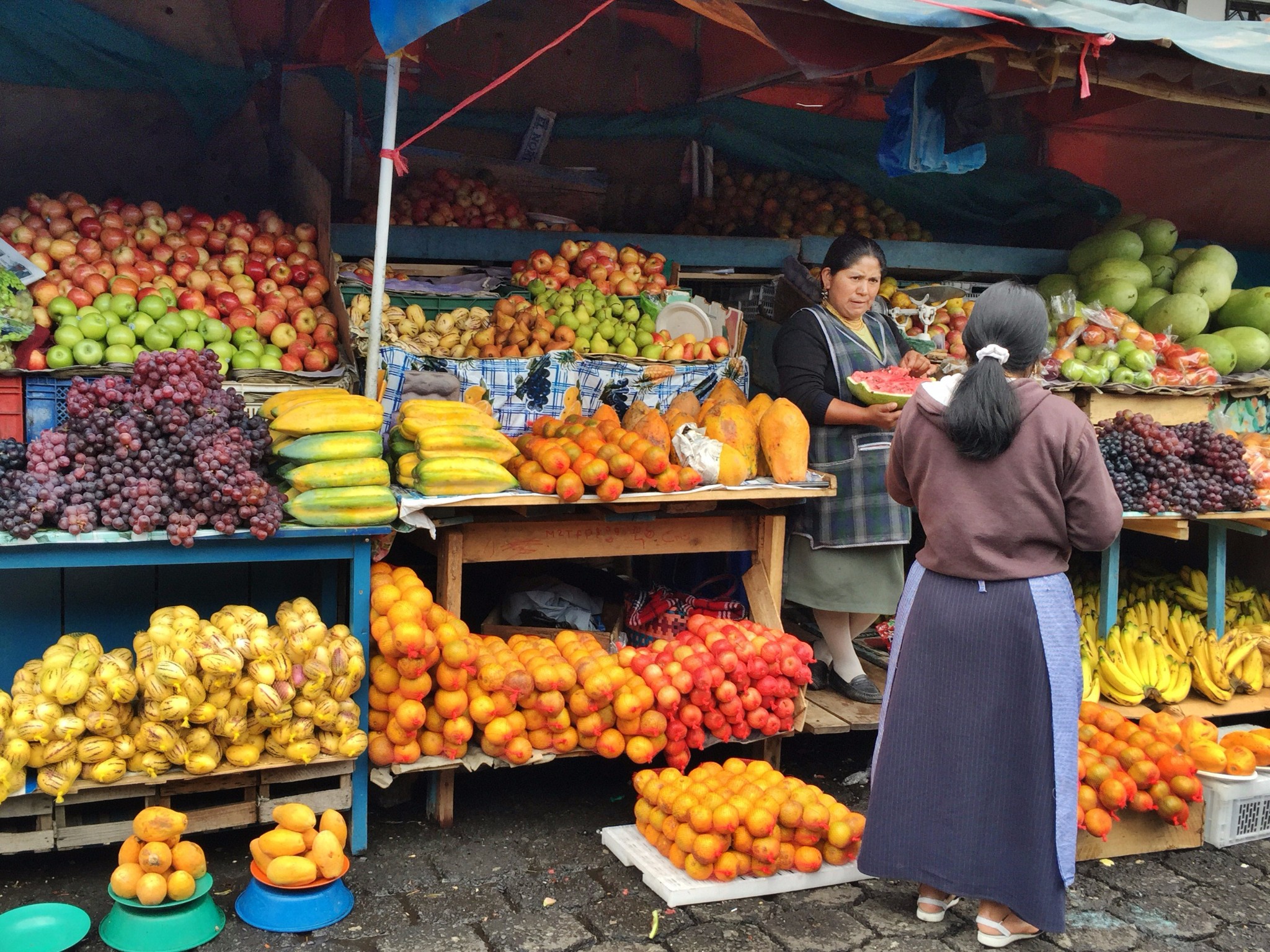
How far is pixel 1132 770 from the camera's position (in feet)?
13.4

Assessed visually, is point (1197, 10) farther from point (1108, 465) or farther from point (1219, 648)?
point (1219, 648)

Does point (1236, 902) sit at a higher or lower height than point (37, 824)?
lower

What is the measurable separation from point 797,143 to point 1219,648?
3849mm

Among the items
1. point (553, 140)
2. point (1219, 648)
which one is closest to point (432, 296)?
point (553, 140)

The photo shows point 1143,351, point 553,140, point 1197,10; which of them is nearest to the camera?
point 1143,351

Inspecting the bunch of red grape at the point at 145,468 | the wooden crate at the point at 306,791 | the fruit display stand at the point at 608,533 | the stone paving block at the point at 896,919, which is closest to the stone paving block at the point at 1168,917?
the stone paving block at the point at 896,919

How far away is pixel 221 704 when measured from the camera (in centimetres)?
346

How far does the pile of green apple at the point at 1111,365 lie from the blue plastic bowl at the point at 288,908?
4.13 m

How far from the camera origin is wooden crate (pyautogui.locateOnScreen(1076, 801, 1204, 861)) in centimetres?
408

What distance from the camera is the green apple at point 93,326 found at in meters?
4.42

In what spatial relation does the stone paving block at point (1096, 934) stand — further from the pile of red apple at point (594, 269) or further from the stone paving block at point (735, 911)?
the pile of red apple at point (594, 269)

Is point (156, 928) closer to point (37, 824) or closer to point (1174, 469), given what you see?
point (37, 824)

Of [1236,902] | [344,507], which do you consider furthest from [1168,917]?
[344,507]

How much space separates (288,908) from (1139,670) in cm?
389
